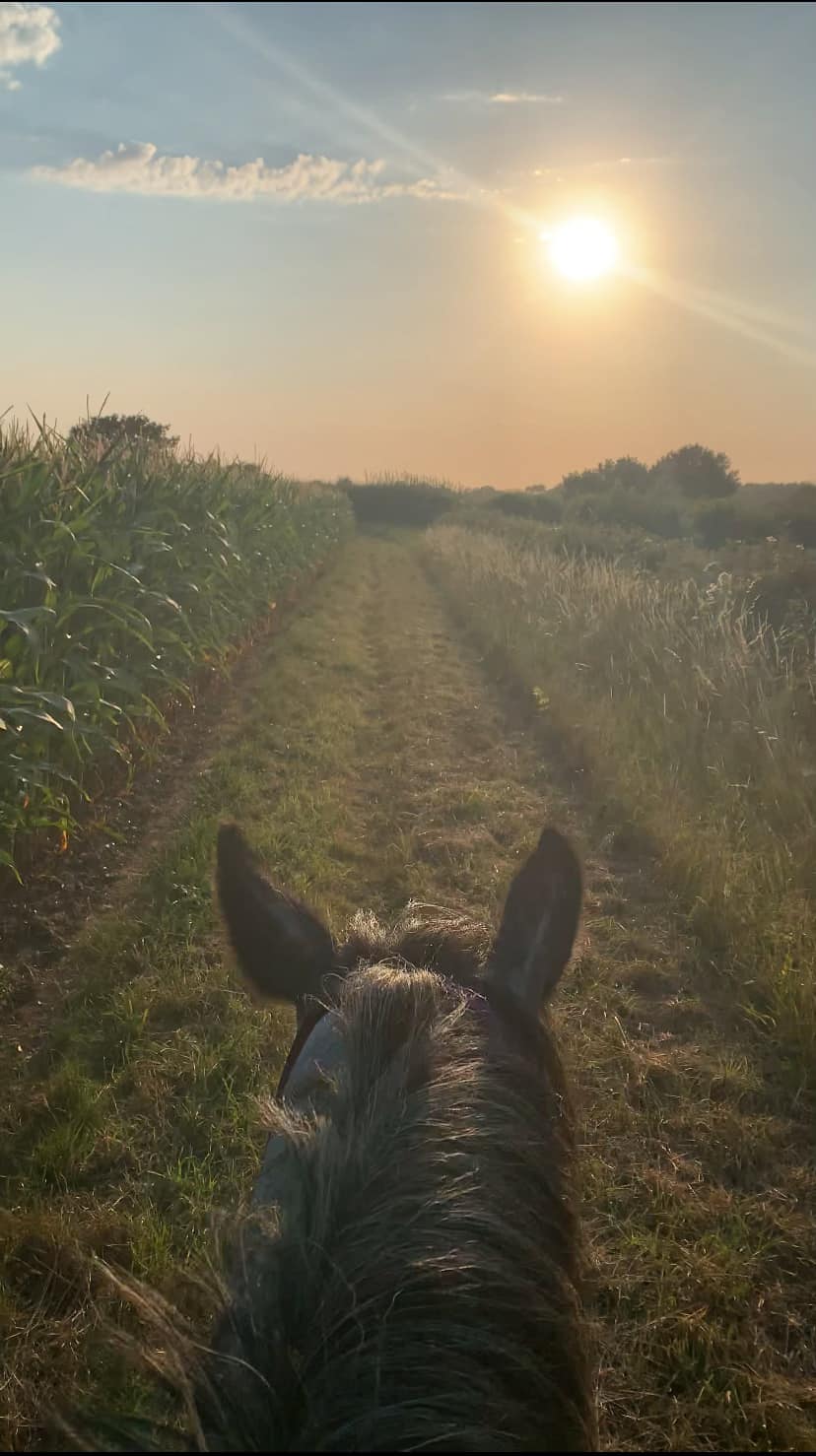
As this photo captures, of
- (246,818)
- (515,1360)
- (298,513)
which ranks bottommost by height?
(246,818)

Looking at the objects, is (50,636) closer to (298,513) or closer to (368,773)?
(368,773)

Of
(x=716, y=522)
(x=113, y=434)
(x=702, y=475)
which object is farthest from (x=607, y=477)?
(x=113, y=434)

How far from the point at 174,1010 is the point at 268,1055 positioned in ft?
1.82

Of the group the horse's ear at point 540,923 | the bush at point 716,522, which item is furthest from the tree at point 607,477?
the horse's ear at point 540,923

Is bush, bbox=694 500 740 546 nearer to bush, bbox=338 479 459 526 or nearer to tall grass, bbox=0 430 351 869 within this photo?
bush, bbox=338 479 459 526

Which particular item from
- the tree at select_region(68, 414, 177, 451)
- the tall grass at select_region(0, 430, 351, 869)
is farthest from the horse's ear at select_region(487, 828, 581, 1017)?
the tree at select_region(68, 414, 177, 451)

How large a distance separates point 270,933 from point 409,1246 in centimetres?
75

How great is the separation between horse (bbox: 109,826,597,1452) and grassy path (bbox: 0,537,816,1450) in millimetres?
207

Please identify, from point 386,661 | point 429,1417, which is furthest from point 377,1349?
point 386,661

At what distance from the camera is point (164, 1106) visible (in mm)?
2988

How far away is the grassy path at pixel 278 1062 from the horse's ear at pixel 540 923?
398 mm

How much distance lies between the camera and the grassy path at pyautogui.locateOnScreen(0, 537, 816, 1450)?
204cm

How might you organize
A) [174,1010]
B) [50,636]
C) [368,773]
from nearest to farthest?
[174,1010] < [50,636] < [368,773]

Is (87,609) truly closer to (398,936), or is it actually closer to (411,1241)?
(398,936)
